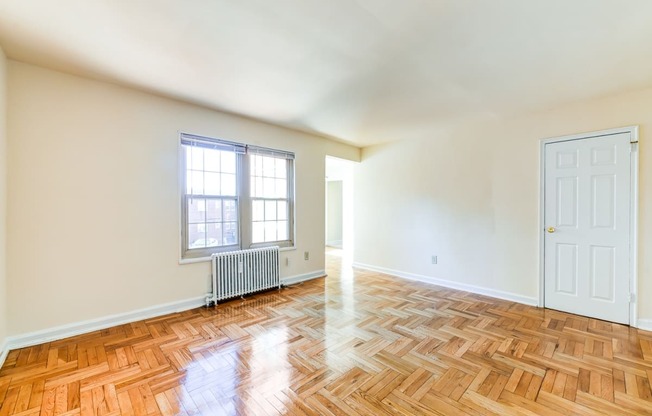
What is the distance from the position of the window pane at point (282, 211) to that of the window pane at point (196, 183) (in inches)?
47.3

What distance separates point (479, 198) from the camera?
3977mm

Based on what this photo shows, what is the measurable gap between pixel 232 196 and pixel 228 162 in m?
0.46

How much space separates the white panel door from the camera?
116 inches

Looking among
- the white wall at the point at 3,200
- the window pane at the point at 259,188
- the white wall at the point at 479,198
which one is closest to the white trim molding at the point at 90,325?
the white wall at the point at 3,200

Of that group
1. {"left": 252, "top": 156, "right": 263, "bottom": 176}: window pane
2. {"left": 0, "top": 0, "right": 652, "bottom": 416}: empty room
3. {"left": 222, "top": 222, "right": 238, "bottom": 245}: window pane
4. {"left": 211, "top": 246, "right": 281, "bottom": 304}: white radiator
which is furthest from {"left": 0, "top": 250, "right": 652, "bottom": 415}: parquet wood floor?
{"left": 252, "top": 156, "right": 263, "bottom": 176}: window pane

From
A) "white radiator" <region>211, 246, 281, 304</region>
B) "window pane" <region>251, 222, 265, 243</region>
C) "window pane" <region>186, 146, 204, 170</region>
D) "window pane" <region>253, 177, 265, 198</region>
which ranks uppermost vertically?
"window pane" <region>186, 146, 204, 170</region>

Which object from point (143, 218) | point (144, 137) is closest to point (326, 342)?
point (143, 218)

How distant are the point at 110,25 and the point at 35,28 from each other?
550 mm

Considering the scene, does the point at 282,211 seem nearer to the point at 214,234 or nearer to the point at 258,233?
the point at 258,233

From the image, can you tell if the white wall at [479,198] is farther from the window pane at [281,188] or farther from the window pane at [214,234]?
the window pane at [214,234]

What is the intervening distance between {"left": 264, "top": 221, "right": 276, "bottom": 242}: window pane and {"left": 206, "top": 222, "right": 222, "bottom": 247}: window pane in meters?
0.71

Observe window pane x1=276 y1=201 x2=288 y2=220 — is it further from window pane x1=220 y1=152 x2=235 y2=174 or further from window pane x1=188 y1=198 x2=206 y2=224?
window pane x1=188 y1=198 x2=206 y2=224

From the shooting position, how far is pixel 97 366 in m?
2.14

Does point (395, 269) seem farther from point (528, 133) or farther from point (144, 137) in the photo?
point (144, 137)
